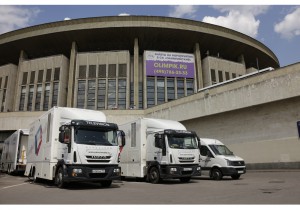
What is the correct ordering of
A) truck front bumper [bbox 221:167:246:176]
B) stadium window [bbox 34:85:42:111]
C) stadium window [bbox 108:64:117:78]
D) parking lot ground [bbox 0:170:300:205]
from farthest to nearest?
1. stadium window [bbox 34:85:42:111]
2. stadium window [bbox 108:64:117:78]
3. truck front bumper [bbox 221:167:246:176]
4. parking lot ground [bbox 0:170:300:205]

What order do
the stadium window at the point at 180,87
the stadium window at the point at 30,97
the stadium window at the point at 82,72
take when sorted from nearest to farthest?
1. the stadium window at the point at 180,87
2. the stadium window at the point at 82,72
3. the stadium window at the point at 30,97

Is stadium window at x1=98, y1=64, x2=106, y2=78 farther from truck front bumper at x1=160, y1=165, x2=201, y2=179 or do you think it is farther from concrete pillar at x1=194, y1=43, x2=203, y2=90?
truck front bumper at x1=160, y1=165, x2=201, y2=179

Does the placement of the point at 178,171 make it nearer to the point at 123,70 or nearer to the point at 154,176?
the point at 154,176

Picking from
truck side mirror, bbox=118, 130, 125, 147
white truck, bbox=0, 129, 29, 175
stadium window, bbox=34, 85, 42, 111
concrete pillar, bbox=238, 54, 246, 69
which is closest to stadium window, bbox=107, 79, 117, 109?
stadium window, bbox=34, 85, 42, 111

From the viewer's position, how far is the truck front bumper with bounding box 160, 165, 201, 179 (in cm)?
1307

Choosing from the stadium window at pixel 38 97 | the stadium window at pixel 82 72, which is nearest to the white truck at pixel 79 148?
the stadium window at pixel 82 72

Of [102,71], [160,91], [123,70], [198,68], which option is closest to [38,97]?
[102,71]

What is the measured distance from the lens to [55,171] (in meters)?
11.9

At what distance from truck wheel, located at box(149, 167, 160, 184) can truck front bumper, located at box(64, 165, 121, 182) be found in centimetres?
306

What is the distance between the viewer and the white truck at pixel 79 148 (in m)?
11.0

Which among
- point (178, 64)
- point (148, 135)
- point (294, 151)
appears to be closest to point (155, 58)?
point (178, 64)

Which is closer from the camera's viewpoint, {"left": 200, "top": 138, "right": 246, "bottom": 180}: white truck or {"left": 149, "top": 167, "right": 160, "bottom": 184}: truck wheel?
{"left": 149, "top": 167, "right": 160, "bottom": 184}: truck wheel

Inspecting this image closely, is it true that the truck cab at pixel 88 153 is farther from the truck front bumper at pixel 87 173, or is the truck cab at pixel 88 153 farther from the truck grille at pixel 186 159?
the truck grille at pixel 186 159

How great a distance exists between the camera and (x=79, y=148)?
433 inches
